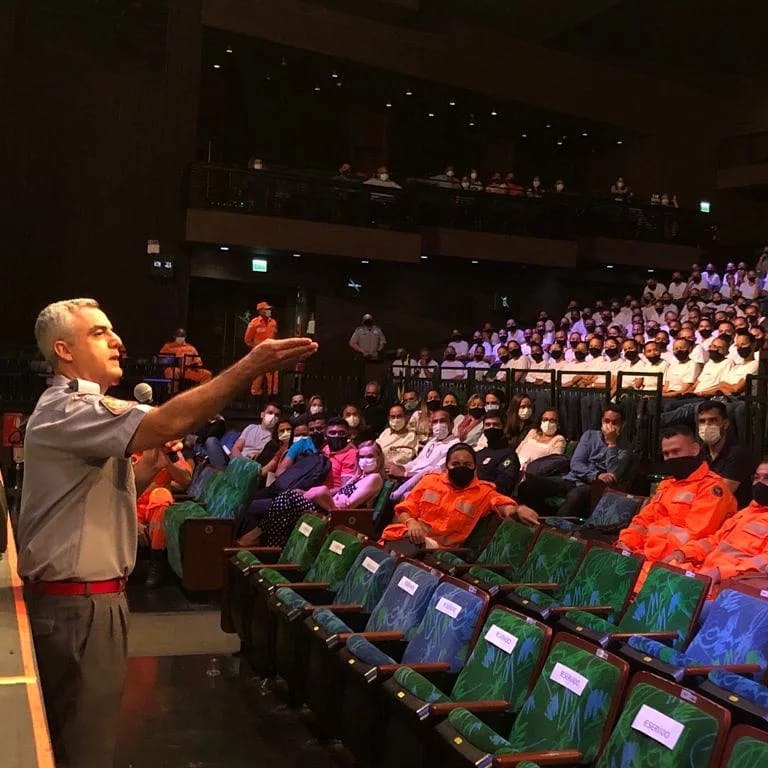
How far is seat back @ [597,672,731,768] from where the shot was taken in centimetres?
184

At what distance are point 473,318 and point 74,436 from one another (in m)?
15.2

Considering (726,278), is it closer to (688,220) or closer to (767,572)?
(688,220)

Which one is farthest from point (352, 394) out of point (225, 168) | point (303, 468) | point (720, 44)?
point (720, 44)

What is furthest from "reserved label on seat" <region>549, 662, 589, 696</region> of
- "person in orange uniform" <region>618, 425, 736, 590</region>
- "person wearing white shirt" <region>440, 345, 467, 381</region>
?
"person wearing white shirt" <region>440, 345, 467, 381</region>

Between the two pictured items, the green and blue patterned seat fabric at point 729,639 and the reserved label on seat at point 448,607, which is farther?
the reserved label on seat at point 448,607

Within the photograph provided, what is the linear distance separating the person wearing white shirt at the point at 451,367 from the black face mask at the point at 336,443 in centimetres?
338

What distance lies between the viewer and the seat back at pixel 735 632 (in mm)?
2629

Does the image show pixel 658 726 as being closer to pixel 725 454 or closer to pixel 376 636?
pixel 376 636

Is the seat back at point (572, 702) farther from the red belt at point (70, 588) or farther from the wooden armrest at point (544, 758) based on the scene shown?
the red belt at point (70, 588)

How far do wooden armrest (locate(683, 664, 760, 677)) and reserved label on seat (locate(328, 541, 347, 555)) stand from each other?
67.6 inches

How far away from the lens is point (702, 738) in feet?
6.06

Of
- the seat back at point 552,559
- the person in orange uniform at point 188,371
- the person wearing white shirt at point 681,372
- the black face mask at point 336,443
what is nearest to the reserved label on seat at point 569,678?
the seat back at point 552,559

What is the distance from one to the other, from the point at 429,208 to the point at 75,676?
1381 centimetres

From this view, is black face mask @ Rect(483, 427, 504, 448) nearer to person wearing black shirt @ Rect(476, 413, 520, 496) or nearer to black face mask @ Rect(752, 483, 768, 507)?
person wearing black shirt @ Rect(476, 413, 520, 496)
